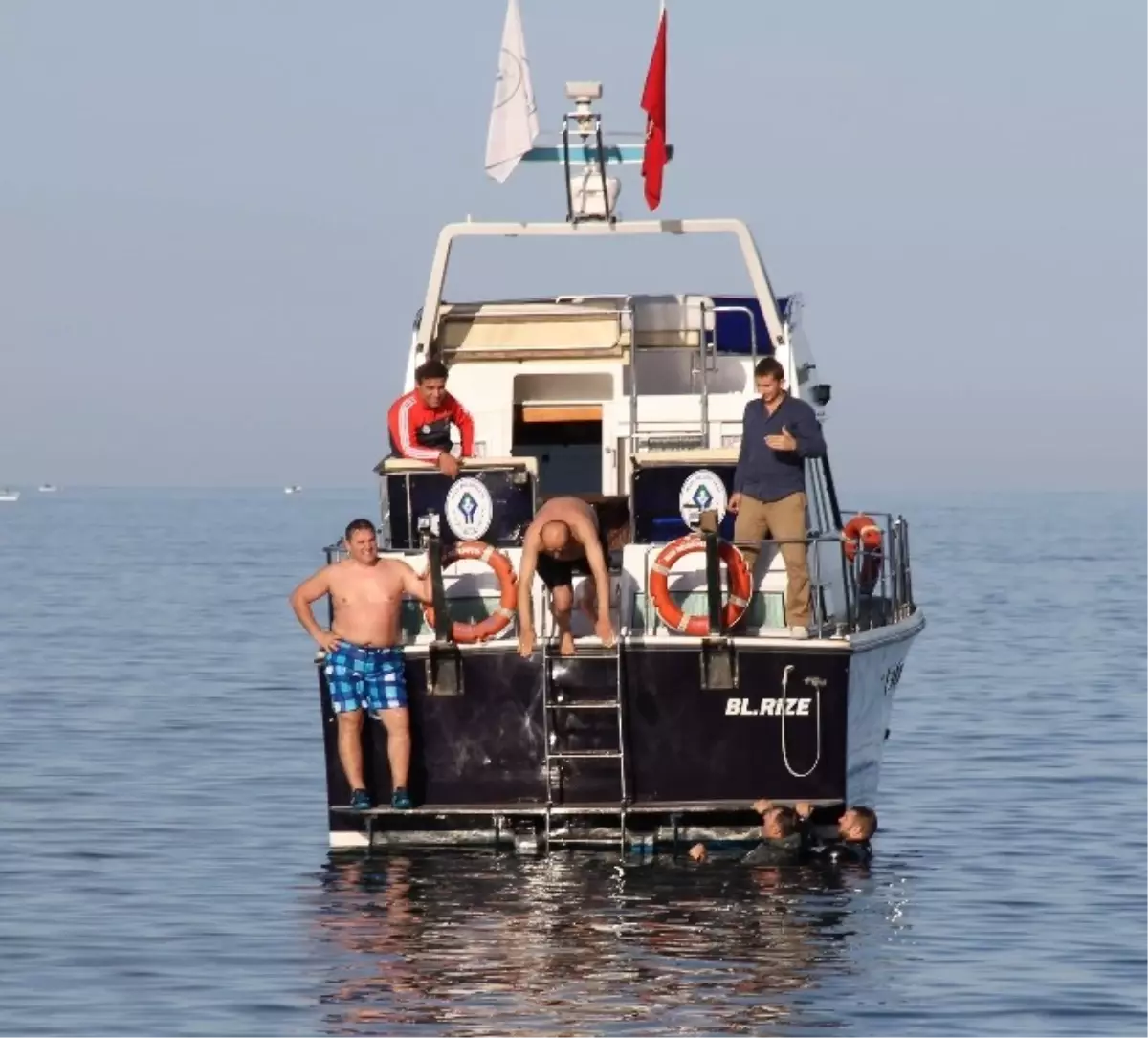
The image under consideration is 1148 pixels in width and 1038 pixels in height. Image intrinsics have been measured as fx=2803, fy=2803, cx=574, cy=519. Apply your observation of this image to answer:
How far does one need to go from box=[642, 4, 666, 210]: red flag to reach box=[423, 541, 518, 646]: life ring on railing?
3.59 m

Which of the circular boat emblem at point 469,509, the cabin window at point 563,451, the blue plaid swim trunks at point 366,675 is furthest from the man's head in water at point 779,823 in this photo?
the cabin window at point 563,451

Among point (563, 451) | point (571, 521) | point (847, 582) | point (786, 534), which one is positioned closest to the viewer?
point (571, 521)

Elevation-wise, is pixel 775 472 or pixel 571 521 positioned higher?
pixel 775 472

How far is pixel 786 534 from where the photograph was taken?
53.2 ft

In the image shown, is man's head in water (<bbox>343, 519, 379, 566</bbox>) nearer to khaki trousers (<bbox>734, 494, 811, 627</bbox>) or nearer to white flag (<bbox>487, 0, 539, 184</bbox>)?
khaki trousers (<bbox>734, 494, 811, 627</bbox>)

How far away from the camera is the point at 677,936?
14211 millimetres

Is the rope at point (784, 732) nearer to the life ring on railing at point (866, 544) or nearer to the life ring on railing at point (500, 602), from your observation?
the life ring on railing at point (500, 602)

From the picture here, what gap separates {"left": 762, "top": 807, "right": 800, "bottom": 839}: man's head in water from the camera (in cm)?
1581

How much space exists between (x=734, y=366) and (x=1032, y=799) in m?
3.96

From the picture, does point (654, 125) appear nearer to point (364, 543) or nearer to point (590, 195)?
point (590, 195)

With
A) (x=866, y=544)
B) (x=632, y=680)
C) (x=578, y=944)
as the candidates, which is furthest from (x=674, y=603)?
(x=866, y=544)

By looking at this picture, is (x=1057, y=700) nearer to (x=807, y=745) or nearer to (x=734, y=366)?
(x=734, y=366)

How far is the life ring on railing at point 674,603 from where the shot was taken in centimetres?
1570

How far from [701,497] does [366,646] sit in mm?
2328
